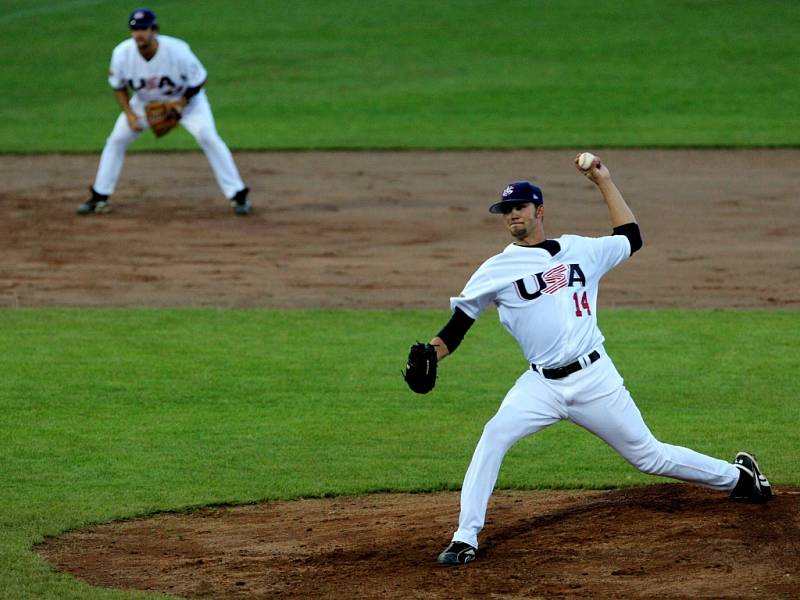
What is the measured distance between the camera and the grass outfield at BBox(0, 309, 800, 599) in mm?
7488

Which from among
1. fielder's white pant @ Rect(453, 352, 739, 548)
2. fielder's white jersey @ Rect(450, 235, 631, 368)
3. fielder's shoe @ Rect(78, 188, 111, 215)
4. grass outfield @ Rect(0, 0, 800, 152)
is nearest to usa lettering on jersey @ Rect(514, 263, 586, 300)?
fielder's white jersey @ Rect(450, 235, 631, 368)

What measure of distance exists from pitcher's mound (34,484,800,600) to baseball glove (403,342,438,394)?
785 mm

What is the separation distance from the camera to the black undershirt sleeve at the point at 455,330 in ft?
20.4

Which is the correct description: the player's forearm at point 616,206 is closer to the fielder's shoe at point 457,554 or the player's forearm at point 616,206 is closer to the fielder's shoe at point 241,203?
the fielder's shoe at point 457,554

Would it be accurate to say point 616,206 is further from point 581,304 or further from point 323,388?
point 323,388

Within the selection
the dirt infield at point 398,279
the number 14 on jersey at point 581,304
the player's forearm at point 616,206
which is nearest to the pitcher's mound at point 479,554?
the dirt infield at point 398,279

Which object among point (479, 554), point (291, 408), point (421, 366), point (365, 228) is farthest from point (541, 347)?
point (365, 228)

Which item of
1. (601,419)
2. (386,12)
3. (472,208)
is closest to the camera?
(601,419)

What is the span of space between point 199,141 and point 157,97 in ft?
2.08

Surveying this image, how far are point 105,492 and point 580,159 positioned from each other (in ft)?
10.00

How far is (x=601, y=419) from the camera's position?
6.24m

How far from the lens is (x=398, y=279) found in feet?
41.4

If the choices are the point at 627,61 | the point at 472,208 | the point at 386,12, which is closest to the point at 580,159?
the point at 472,208

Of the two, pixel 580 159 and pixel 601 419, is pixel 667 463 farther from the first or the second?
pixel 580 159
